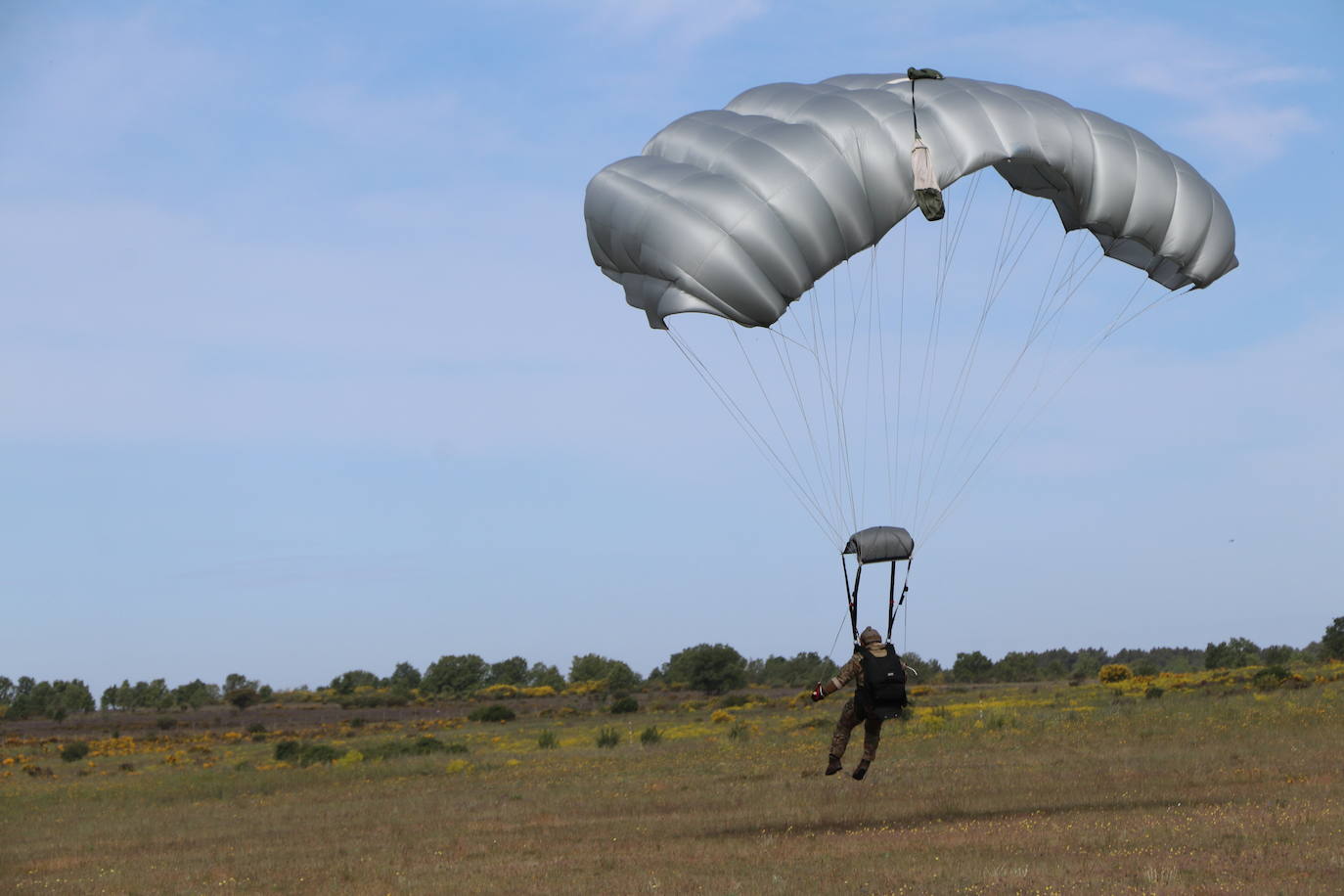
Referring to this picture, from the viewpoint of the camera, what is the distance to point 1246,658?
68812mm

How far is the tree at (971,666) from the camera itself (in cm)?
8344

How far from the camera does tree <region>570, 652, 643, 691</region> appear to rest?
312 feet

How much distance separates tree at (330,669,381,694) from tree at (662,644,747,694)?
157ft

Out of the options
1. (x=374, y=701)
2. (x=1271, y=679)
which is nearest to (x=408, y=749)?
(x=1271, y=679)

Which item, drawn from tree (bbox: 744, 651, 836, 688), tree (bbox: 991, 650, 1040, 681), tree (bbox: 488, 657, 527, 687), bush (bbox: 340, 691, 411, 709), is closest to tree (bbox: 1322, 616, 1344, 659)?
tree (bbox: 991, 650, 1040, 681)

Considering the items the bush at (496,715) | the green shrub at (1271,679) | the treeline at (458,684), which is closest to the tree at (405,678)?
the treeline at (458,684)

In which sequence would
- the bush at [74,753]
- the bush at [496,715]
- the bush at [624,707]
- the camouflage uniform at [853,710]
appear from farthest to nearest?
the bush at [496,715]
the bush at [624,707]
the bush at [74,753]
the camouflage uniform at [853,710]

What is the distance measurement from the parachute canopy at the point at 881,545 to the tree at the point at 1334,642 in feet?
160

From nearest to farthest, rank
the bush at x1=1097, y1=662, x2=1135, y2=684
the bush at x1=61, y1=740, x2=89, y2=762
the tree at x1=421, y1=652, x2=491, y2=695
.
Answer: the bush at x1=61, y1=740, x2=89, y2=762, the bush at x1=1097, y1=662, x2=1135, y2=684, the tree at x1=421, y1=652, x2=491, y2=695

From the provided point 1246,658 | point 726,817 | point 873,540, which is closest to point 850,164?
point 873,540

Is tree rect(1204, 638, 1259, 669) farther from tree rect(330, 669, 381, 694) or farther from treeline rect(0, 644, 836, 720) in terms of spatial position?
tree rect(330, 669, 381, 694)

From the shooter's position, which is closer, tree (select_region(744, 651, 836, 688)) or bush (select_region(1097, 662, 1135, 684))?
bush (select_region(1097, 662, 1135, 684))

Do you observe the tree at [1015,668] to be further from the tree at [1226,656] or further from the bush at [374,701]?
the bush at [374,701]

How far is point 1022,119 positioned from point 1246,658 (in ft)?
191
